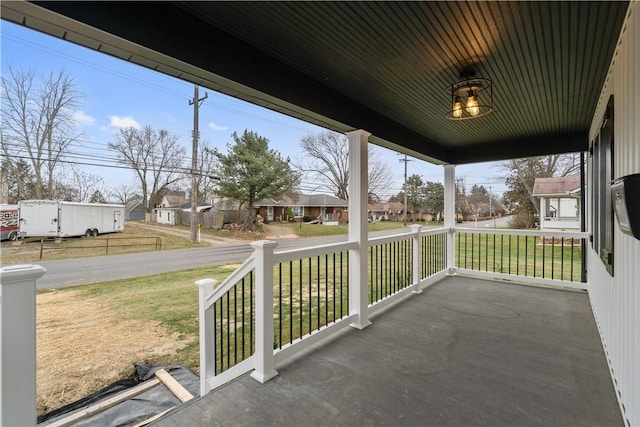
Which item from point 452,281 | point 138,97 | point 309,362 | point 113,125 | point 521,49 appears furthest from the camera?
point 452,281

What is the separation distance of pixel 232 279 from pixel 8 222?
1564 mm

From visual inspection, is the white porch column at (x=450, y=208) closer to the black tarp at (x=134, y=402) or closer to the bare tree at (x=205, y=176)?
the bare tree at (x=205, y=176)

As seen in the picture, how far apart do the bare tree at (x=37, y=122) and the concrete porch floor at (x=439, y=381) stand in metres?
2.14

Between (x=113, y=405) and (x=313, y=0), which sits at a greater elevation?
(x=313, y=0)

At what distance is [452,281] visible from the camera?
15.7 feet

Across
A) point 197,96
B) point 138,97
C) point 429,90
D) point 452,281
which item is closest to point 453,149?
point 452,281

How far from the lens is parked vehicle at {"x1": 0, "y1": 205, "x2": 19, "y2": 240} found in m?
1.89

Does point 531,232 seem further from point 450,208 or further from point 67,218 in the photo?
point 67,218

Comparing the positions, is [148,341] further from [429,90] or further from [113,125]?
[429,90]

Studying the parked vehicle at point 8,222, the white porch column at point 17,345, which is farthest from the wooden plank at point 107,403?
the white porch column at point 17,345

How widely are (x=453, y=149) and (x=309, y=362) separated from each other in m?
4.43

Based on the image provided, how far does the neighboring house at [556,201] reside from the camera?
22.5 feet

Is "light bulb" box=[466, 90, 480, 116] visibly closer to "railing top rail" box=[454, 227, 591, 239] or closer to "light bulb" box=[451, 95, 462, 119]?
"light bulb" box=[451, 95, 462, 119]

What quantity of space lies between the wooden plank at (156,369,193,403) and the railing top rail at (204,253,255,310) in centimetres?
102
